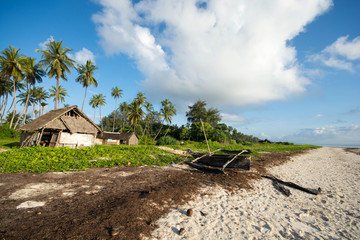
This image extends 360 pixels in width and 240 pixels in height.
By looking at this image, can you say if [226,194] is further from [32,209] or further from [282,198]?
[32,209]

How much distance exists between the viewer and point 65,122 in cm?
1476

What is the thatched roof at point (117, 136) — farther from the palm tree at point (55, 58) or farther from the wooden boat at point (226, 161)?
the wooden boat at point (226, 161)

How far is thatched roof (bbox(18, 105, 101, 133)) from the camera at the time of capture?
14.0m

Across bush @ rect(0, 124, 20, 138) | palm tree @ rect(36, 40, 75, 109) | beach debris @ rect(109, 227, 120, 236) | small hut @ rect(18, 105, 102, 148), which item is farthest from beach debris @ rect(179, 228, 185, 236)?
bush @ rect(0, 124, 20, 138)

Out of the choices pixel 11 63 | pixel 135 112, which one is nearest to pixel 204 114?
pixel 135 112

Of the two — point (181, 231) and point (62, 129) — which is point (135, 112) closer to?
point (62, 129)

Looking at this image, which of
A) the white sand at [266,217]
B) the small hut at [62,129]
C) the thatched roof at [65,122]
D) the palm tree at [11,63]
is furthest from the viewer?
the palm tree at [11,63]

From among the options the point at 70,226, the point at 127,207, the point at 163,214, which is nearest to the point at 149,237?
the point at 163,214

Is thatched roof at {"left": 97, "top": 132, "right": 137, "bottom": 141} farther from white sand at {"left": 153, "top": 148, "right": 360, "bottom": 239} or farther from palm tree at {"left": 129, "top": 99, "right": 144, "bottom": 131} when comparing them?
white sand at {"left": 153, "top": 148, "right": 360, "bottom": 239}

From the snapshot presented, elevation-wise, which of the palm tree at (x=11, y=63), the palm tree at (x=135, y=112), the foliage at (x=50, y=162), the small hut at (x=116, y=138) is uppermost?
the palm tree at (x=11, y=63)

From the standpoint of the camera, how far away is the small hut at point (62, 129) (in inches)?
A: 564

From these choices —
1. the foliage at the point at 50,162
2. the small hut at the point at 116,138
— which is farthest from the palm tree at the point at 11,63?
the foliage at the point at 50,162

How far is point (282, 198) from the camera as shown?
5035mm

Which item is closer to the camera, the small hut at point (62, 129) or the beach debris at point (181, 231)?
the beach debris at point (181, 231)
